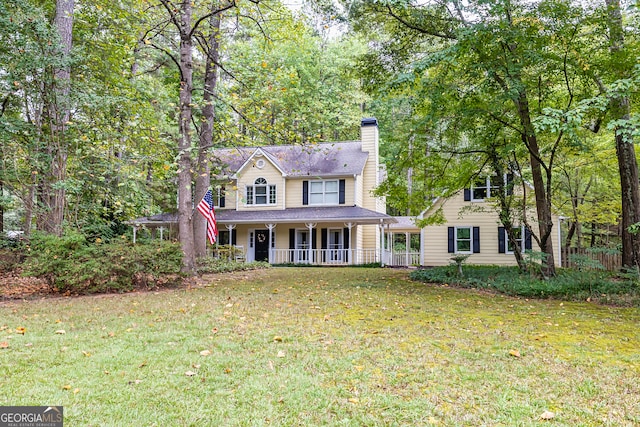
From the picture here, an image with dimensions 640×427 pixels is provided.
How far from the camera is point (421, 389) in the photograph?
3.34 meters

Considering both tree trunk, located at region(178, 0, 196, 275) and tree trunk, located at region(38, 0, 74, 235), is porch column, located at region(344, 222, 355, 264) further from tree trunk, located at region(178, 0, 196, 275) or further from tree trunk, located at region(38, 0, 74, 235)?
tree trunk, located at region(38, 0, 74, 235)

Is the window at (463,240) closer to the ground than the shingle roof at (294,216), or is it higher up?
closer to the ground

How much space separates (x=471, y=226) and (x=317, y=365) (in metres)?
17.6

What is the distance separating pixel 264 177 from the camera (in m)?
22.4

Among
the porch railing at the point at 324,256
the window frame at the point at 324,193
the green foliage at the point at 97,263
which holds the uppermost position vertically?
the window frame at the point at 324,193

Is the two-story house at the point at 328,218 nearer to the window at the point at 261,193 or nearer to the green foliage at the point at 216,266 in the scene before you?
the window at the point at 261,193

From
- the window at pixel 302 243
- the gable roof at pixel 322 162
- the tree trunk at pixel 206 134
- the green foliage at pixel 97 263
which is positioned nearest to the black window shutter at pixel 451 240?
the gable roof at pixel 322 162

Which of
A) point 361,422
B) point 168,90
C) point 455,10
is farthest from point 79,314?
point 168,90

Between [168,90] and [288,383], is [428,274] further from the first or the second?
[168,90]

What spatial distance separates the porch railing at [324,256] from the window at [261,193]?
275 cm

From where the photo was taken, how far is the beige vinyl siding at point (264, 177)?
2220 centimetres

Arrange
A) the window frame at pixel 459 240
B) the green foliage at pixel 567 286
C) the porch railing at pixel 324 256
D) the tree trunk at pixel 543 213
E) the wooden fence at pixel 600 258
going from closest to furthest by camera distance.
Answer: the green foliage at pixel 567 286
the tree trunk at pixel 543 213
the wooden fence at pixel 600 258
the window frame at pixel 459 240
the porch railing at pixel 324 256

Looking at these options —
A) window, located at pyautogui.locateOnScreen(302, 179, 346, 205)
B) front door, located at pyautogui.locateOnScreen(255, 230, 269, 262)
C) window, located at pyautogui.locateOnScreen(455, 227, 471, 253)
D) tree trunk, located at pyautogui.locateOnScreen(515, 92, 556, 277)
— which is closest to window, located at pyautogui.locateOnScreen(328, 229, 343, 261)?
window, located at pyautogui.locateOnScreen(302, 179, 346, 205)

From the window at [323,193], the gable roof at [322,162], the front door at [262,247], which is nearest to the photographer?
the gable roof at [322,162]
